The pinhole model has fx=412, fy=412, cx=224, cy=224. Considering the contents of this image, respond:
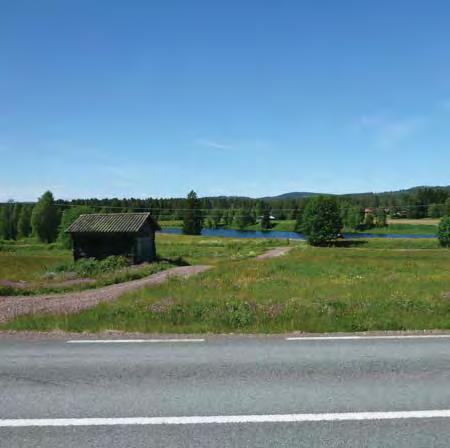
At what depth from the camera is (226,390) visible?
21.3 ft

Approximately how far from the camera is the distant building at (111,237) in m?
40.3

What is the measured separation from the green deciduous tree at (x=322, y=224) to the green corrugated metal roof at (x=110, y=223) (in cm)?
6359

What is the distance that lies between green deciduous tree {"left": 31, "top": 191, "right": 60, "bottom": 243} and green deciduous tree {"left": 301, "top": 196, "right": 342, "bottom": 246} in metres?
66.1

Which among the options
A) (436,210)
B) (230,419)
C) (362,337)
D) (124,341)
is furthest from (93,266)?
(436,210)

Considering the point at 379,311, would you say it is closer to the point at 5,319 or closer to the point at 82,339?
the point at 82,339

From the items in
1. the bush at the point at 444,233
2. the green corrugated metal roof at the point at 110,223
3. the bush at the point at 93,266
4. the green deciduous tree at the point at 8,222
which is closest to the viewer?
the bush at the point at 93,266

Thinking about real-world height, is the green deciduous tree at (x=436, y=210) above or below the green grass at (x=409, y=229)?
above

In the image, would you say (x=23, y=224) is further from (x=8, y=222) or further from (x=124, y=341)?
(x=124, y=341)

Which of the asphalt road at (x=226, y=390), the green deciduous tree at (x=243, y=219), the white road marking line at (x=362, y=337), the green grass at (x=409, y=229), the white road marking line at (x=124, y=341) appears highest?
the green deciduous tree at (x=243, y=219)

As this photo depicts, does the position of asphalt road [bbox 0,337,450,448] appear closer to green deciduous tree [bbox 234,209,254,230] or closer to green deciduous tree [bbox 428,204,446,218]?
green deciduous tree [bbox 428,204,446,218]

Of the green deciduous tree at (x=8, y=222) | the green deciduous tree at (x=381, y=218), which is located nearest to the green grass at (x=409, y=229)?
the green deciduous tree at (x=381, y=218)

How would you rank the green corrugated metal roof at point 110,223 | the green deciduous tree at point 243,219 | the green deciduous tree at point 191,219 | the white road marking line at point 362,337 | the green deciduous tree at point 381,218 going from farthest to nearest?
1. the green deciduous tree at point 243,219
2. the green deciduous tree at point 381,218
3. the green deciduous tree at point 191,219
4. the green corrugated metal roof at point 110,223
5. the white road marking line at point 362,337

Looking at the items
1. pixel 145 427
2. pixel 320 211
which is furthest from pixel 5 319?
pixel 320 211

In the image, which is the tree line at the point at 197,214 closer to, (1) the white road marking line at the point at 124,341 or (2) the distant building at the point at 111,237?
(2) the distant building at the point at 111,237
